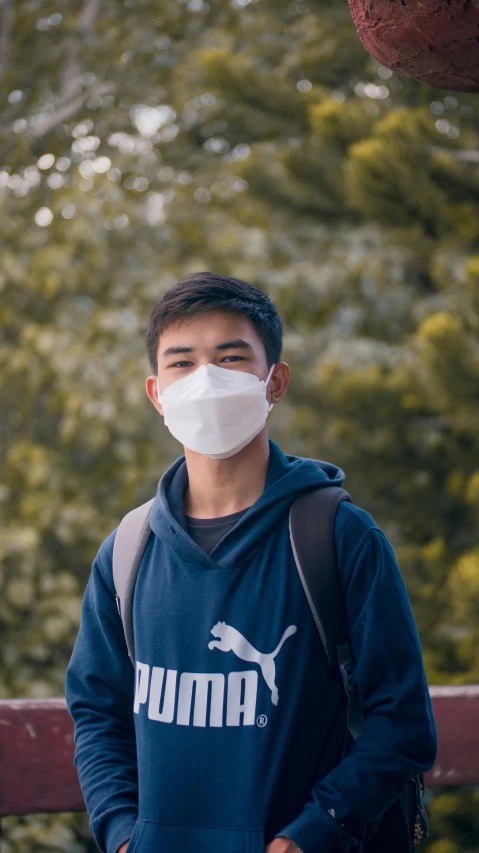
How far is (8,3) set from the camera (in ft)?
18.2

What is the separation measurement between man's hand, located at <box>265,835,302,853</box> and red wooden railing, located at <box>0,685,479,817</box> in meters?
0.78

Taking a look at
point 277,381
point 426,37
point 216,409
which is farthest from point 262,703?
point 426,37

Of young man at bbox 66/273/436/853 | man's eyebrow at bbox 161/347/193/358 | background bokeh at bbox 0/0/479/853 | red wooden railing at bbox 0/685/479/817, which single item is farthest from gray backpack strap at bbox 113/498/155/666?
background bokeh at bbox 0/0/479/853

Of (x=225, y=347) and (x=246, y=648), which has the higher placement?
(x=225, y=347)

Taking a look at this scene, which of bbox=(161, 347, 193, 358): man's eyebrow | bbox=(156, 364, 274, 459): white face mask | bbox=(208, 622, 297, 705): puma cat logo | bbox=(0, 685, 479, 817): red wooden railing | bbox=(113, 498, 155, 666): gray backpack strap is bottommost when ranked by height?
bbox=(0, 685, 479, 817): red wooden railing

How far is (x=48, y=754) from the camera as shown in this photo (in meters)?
2.03

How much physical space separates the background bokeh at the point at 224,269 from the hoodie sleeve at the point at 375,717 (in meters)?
2.63

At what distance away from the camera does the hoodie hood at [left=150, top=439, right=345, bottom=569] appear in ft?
4.90

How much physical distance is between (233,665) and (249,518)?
0.76 feet

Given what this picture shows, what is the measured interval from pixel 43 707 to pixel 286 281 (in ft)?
15.2

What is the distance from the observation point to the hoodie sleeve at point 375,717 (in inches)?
53.4

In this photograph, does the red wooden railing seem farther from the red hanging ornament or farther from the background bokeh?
the background bokeh

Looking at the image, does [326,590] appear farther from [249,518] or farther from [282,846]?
[282,846]

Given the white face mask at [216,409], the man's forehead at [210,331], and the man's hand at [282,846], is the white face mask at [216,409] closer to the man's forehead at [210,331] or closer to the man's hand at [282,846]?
the man's forehead at [210,331]
